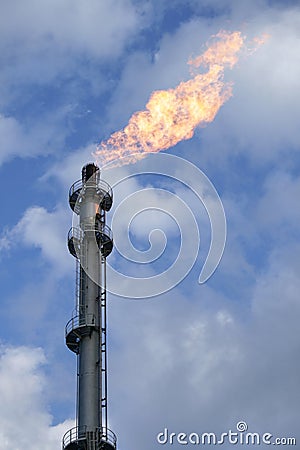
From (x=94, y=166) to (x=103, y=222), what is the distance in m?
7.91

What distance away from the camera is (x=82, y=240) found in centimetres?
8306

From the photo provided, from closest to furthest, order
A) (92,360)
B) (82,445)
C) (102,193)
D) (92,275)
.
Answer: (82,445) → (92,360) → (92,275) → (102,193)

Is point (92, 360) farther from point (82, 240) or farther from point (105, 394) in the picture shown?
point (82, 240)

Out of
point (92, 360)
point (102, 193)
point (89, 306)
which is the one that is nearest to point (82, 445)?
point (92, 360)

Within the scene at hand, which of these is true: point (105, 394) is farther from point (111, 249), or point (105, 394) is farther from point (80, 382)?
point (111, 249)

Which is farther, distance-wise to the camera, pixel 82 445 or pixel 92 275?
pixel 92 275

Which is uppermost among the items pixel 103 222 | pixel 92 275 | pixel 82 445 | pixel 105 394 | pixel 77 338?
pixel 103 222

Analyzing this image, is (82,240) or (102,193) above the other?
(102,193)

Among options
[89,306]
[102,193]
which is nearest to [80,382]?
[89,306]

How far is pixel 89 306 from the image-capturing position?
260 feet

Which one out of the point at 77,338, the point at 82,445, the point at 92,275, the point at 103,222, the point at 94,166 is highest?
the point at 94,166

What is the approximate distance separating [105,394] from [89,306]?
29.3 ft

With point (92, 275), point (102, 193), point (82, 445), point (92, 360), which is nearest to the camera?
point (82, 445)

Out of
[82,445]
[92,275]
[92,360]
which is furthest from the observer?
[92,275]
